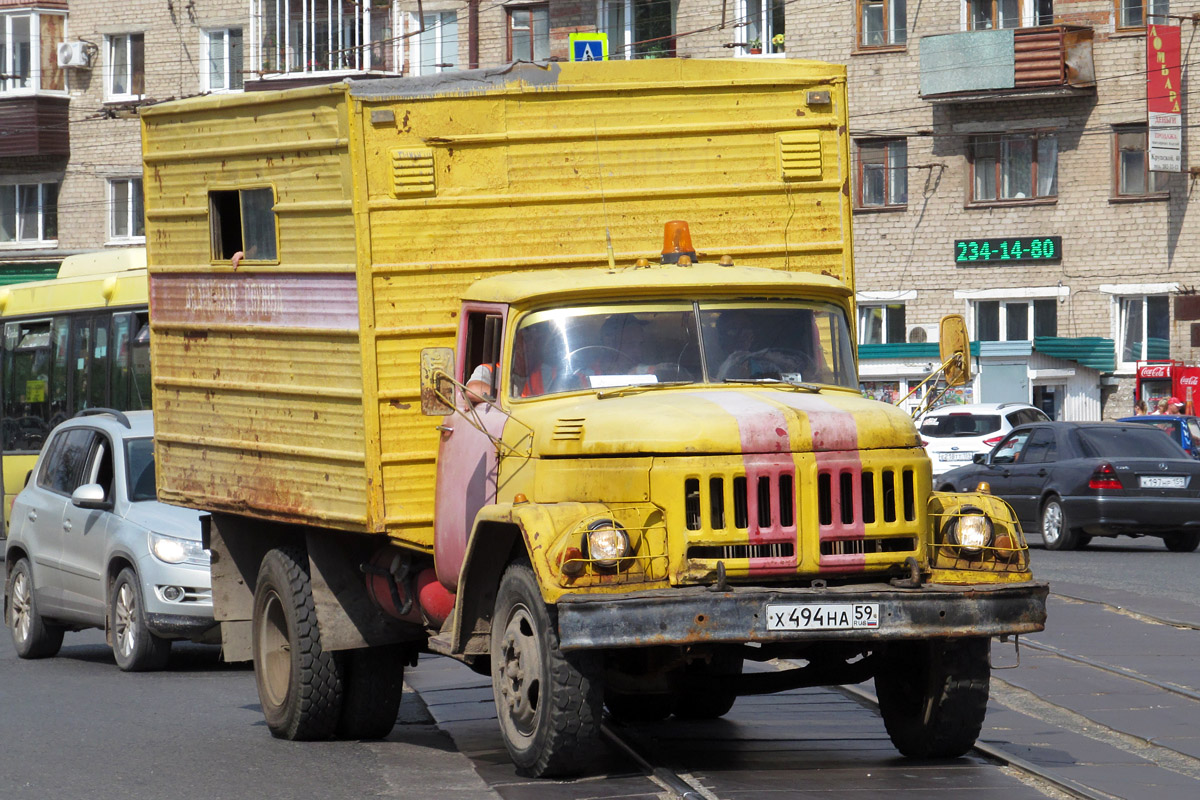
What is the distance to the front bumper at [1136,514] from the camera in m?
21.9

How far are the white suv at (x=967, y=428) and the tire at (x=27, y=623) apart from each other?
70.3ft

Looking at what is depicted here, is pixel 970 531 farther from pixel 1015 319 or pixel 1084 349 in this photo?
pixel 1015 319

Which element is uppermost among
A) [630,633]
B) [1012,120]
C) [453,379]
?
[1012,120]

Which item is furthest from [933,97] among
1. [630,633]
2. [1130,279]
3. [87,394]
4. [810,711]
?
[630,633]

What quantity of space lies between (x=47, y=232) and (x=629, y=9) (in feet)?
57.4

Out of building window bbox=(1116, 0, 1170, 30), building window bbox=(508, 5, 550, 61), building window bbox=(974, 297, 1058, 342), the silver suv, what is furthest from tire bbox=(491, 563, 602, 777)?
building window bbox=(508, 5, 550, 61)

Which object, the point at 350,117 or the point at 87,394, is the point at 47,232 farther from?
the point at 350,117

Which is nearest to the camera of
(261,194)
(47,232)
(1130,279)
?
(261,194)

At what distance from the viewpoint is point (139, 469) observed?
1376 cm

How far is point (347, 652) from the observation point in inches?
389

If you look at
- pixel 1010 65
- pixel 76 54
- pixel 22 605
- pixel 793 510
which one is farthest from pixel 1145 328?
pixel 793 510

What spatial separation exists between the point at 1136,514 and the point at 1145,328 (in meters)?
18.9

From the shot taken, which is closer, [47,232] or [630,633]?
[630,633]

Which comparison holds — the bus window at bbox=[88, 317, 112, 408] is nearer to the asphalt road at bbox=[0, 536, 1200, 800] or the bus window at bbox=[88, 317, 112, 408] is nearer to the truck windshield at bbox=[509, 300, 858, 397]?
the asphalt road at bbox=[0, 536, 1200, 800]
